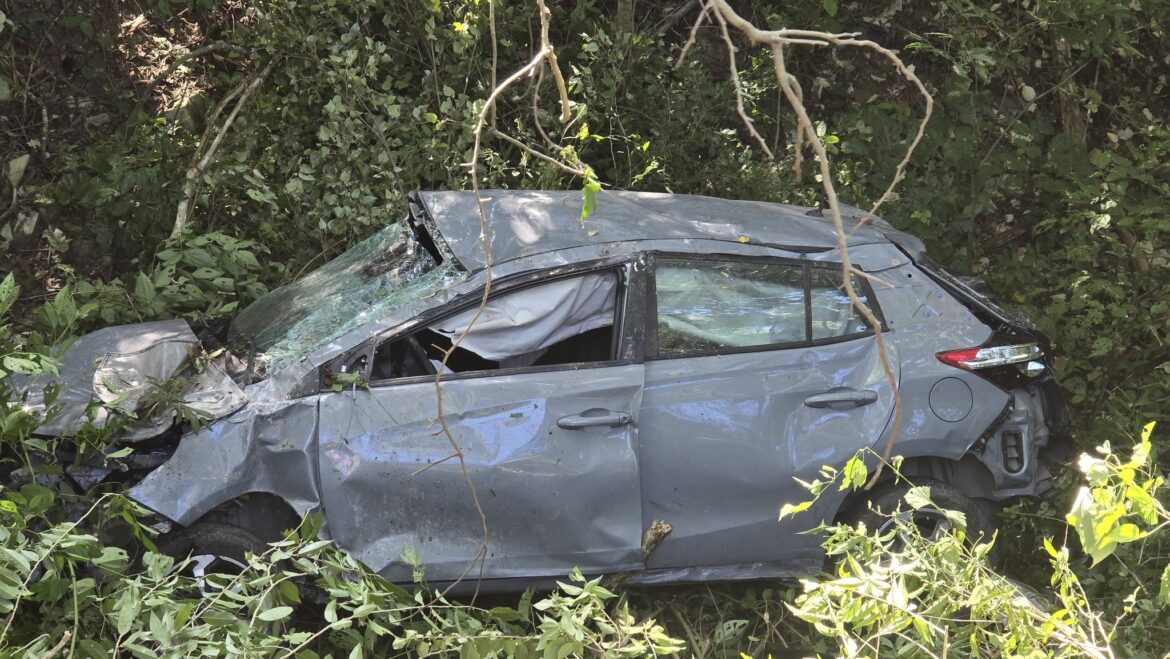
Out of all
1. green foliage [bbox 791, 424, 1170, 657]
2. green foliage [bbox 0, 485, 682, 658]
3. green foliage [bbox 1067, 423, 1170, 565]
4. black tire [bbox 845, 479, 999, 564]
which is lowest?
black tire [bbox 845, 479, 999, 564]

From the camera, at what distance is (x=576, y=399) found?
4.21m

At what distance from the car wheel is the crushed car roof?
4.39 feet

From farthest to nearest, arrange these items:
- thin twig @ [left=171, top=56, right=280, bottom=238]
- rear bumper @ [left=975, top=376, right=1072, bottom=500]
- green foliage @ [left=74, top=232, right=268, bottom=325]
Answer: thin twig @ [left=171, top=56, right=280, bottom=238] < green foliage @ [left=74, top=232, right=268, bottom=325] < rear bumper @ [left=975, top=376, right=1072, bottom=500]

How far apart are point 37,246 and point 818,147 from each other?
5.85 m

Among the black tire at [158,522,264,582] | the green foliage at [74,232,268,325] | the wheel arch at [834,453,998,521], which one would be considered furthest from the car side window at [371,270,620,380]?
the green foliage at [74,232,268,325]

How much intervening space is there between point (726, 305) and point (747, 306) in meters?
0.09

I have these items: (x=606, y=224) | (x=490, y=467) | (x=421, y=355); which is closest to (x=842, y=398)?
(x=606, y=224)

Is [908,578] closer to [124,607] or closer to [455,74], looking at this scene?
[124,607]

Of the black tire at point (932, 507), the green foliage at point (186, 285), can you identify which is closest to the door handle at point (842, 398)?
the black tire at point (932, 507)

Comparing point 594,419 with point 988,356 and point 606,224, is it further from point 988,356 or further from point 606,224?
point 988,356

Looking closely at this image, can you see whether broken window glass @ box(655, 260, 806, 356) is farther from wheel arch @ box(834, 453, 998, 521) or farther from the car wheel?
the car wheel

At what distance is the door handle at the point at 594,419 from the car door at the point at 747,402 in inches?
4.5

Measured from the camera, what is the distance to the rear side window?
4.36 m

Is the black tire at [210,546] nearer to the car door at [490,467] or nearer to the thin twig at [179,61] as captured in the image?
the car door at [490,467]
